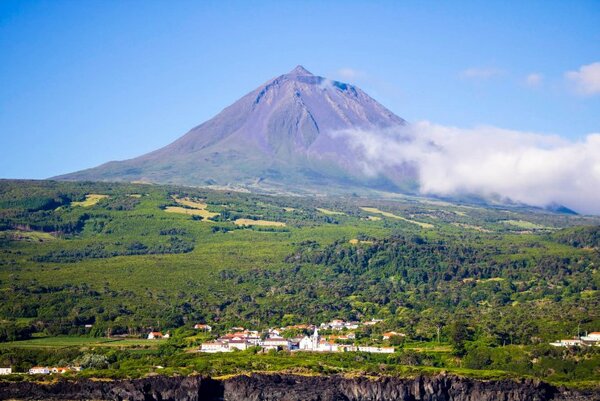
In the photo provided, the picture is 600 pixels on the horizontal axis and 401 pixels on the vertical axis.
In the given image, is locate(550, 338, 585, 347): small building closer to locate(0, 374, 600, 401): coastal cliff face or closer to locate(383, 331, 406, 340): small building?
locate(0, 374, 600, 401): coastal cliff face

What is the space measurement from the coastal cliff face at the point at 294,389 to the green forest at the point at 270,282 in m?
2.90

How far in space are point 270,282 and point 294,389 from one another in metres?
53.7

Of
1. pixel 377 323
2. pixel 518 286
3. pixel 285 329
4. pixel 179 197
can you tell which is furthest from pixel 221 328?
pixel 179 197

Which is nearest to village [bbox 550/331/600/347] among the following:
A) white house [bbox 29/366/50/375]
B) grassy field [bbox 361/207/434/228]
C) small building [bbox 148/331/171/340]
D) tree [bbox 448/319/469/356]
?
tree [bbox 448/319/469/356]

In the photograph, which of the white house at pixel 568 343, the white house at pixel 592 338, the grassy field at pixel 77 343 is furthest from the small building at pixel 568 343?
the grassy field at pixel 77 343

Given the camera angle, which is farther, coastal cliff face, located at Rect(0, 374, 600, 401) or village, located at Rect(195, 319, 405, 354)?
village, located at Rect(195, 319, 405, 354)

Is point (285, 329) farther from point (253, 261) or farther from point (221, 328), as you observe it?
point (253, 261)

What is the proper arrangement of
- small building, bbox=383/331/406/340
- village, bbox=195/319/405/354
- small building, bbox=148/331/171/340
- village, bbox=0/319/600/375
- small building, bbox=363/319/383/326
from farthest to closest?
small building, bbox=363/319/383/326
small building, bbox=148/331/171/340
small building, bbox=383/331/406/340
village, bbox=195/319/405/354
village, bbox=0/319/600/375

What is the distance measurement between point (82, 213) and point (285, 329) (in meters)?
66.0

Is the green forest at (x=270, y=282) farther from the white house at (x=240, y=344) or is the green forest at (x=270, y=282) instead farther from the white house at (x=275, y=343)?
the white house at (x=275, y=343)

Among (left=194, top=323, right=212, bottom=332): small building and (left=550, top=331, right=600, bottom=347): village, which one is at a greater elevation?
(left=550, top=331, right=600, bottom=347): village

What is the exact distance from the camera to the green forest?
87.4 metres

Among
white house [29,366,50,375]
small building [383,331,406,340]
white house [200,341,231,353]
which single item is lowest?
white house [29,366,50,375]

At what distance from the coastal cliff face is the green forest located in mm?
2900
